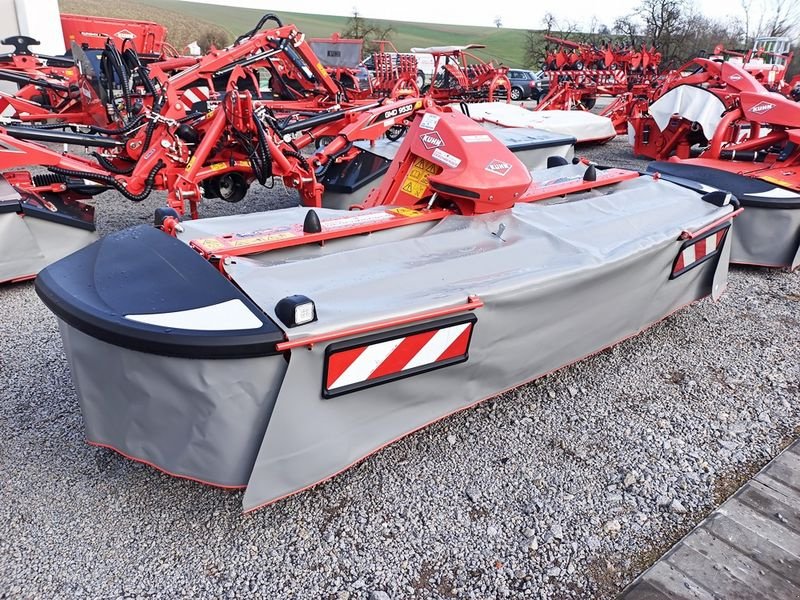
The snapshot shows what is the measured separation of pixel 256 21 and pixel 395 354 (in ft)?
181

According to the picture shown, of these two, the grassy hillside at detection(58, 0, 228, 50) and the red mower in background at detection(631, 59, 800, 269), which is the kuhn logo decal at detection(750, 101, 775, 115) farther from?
the grassy hillside at detection(58, 0, 228, 50)

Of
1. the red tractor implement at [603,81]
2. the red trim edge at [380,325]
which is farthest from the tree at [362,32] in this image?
the red trim edge at [380,325]

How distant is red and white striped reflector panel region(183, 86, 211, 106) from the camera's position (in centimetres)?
633

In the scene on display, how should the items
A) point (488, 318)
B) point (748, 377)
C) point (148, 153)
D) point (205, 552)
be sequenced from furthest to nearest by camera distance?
point (148, 153)
point (748, 377)
point (488, 318)
point (205, 552)

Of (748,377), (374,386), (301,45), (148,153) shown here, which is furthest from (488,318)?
(301,45)

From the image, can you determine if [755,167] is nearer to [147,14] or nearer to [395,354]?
[395,354]

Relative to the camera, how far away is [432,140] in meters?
3.02

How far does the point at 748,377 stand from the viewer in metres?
3.11

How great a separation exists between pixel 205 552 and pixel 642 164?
28.1 ft

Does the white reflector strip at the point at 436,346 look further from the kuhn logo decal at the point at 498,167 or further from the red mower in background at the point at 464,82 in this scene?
the red mower in background at the point at 464,82

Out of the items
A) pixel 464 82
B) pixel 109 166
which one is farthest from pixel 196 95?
pixel 464 82

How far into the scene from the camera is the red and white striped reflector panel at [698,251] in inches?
119

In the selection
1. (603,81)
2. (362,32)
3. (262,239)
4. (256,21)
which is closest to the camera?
(262,239)

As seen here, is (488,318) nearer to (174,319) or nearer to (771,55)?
(174,319)
